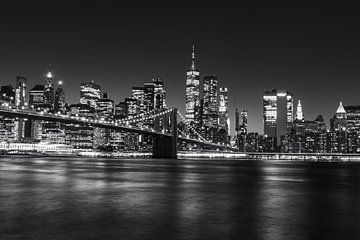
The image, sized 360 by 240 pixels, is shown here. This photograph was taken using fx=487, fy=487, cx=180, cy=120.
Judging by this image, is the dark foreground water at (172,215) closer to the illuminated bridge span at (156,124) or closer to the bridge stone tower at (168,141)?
the illuminated bridge span at (156,124)

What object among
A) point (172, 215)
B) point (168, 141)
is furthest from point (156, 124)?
point (172, 215)

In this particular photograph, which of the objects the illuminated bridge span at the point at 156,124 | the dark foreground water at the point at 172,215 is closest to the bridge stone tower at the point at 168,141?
the illuminated bridge span at the point at 156,124

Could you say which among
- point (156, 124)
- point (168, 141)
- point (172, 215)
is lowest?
point (172, 215)

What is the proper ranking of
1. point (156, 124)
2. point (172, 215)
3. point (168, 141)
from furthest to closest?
point (156, 124)
point (168, 141)
point (172, 215)

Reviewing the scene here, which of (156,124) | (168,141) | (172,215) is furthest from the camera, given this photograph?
(156,124)

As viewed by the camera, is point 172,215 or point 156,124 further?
point 156,124

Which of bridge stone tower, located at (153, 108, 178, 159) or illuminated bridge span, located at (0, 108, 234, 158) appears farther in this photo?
bridge stone tower, located at (153, 108, 178, 159)

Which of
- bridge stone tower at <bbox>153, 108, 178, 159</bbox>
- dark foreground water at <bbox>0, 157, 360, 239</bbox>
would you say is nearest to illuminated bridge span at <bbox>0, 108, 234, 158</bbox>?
bridge stone tower at <bbox>153, 108, 178, 159</bbox>

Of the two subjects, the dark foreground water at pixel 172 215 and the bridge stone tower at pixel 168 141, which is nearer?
the dark foreground water at pixel 172 215

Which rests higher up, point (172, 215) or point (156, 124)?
point (156, 124)

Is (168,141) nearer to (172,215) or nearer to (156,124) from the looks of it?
(156,124)

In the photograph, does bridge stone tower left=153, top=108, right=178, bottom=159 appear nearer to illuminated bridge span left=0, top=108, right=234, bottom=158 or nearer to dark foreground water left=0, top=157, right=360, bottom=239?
illuminated bridge span left=0, top=108, right=234, bottom=158

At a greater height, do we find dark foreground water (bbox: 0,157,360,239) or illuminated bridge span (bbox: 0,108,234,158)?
illuminated bridge span (bbox: 0,108,234,158)

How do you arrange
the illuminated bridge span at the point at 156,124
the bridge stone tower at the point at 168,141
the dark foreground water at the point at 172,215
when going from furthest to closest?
the bridge stone tower at the point at 168,141, the illuminated bridge span at the point at 156,124, the dark foreground water at the point at 172,215
